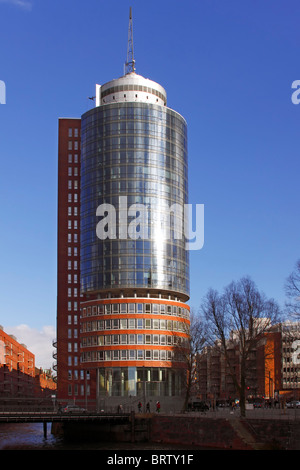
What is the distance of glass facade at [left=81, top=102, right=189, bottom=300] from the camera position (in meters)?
140

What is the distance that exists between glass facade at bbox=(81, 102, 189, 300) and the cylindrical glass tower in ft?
0.70

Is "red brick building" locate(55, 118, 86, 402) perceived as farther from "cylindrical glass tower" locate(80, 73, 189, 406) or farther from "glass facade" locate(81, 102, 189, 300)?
"glass facade" locate(81, 102, 189, 300)

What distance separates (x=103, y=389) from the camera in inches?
5349

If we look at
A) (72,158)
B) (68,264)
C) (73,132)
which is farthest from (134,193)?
(73,132)

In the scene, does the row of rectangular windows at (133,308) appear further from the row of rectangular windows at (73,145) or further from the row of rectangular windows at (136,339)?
the row of rectangular windows at (73,145)

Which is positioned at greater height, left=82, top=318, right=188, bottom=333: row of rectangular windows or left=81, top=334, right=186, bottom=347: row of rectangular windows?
left=82, top=318, right=188, bottom=333: row of rectangular windows

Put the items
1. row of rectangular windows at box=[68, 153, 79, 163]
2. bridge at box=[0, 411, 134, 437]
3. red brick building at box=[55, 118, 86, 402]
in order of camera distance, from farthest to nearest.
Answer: row of rectangular windows at box=[68, 153, 79, 163], red brick building at box=[55, 118, 86, 402], bridge at box=[0, 411, 134, 437]

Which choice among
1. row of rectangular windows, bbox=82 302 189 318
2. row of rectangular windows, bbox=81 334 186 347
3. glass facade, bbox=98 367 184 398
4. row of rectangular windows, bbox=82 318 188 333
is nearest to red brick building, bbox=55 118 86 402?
row of rectangular windows, bbox=82 302 189 318

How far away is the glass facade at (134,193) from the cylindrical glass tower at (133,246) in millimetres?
214

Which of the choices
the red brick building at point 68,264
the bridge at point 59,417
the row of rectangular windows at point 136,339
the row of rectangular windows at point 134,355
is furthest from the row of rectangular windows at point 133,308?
the bridge at point 59,417

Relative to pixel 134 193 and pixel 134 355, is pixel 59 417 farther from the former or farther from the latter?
pixel 134 193

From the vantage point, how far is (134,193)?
140250mm

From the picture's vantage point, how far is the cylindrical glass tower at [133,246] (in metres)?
136
